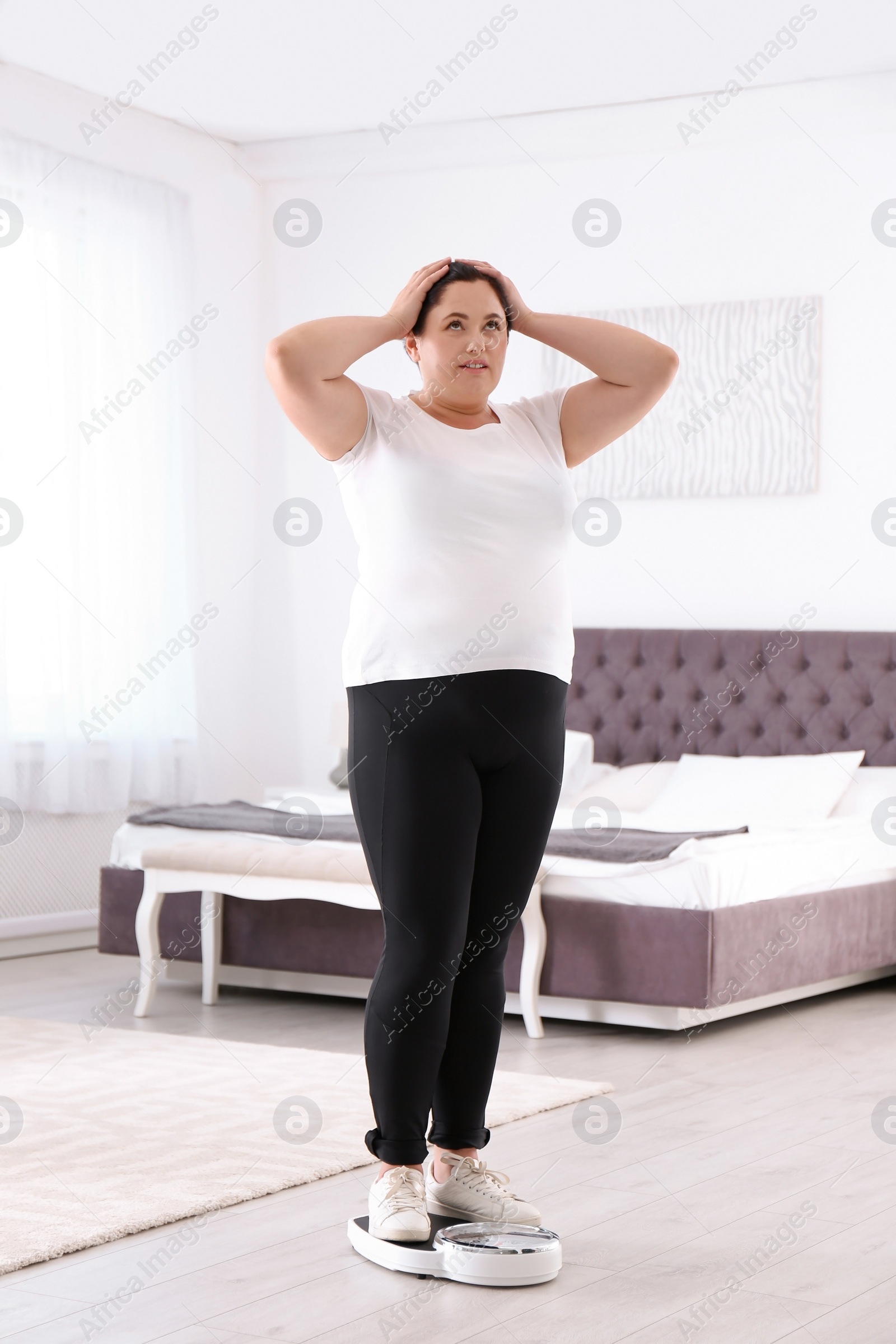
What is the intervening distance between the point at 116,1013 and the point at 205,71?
333 centimetres

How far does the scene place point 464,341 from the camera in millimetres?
2242

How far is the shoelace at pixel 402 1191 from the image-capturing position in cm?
220

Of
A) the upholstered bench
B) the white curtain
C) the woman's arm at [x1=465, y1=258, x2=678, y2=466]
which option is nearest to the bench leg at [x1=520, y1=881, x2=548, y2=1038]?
the upholstered bench

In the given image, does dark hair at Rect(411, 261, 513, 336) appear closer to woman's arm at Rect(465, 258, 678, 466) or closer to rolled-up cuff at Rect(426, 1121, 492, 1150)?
woman's arm at Rect(465, 258, 678, 466)

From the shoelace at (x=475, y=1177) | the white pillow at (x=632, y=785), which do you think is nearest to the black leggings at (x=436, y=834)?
the shoelace at (x=475, y=1177)

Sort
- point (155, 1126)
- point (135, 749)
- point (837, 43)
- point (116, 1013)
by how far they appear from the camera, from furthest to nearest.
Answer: point (135, 749) → point (837, 43) → point (116, 1013) → point (155, 1126)

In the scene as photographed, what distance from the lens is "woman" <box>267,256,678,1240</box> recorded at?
7.06ft

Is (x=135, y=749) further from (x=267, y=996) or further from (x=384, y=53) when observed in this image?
(x=384, y=53)

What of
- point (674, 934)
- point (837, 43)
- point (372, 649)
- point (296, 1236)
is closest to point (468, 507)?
point (372, 649)

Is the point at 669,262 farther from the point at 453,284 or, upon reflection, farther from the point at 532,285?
the point at 453,284

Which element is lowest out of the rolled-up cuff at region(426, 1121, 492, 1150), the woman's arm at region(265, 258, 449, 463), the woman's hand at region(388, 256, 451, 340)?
the rolled-up cuff at region(426, 1121, 492, 1150)

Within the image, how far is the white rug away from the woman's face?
1.36m

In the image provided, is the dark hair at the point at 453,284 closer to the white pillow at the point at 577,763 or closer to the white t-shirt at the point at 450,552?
the white t-shirt at the point at 450,552

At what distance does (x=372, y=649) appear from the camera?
7.14ft
